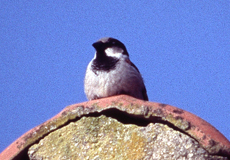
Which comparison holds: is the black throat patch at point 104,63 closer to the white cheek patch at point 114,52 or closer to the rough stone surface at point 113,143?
the white cheek patch at point 114,52

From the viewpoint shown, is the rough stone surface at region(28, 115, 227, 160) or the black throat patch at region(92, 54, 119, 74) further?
the black throat patch at region(92, 54, 119, 74)

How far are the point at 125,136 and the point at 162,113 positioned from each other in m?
0.26

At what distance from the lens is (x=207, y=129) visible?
2.36 m

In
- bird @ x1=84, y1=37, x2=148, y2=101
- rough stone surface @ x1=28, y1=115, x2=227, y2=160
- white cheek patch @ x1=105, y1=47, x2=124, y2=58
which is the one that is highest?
white cheek patch @ x1=105, y1=47, x2=124, y2=58

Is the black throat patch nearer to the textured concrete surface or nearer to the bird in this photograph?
the bird

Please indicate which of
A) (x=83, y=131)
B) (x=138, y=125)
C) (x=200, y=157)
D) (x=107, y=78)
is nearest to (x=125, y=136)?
(x=138, y=125)

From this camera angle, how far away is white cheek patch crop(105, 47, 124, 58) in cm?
383

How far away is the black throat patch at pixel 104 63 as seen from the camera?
11.9ft

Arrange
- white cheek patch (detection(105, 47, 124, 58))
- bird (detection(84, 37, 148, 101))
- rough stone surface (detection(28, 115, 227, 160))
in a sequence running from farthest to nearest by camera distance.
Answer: white cheek patch (detection(105, 47, 124, 58)) < bird (detection(84, 37, 148, 101)) < rough stone surface (detection(28, 115, 227, 160))

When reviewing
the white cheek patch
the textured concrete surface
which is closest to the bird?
the white cheek patch

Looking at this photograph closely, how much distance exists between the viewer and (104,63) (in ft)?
12.0

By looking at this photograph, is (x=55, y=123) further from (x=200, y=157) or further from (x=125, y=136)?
(x=200, y=157)

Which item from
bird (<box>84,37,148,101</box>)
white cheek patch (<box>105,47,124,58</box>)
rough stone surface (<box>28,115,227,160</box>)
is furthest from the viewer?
white cheek patch (<box>105,47,124,58</box>)

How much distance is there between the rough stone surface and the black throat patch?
1.22m
